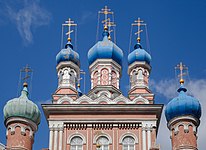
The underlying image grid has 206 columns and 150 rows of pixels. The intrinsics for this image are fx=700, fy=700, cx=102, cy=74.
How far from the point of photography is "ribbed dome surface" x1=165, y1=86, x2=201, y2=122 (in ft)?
96.7

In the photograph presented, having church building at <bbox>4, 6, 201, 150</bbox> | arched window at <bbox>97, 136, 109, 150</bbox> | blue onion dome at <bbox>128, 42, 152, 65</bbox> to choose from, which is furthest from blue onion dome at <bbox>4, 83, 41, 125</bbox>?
blue onion dome at <bbox>128, 42, 152, 65</bbox>

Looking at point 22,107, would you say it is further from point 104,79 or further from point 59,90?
point 104,79

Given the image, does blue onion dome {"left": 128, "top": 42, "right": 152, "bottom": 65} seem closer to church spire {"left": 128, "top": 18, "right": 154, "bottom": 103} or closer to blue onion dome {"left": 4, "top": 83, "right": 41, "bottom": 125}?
church spire {"left": 128, "top": 18, "right": 154, "bottom": 103}

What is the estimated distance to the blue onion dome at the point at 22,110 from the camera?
1154 inches

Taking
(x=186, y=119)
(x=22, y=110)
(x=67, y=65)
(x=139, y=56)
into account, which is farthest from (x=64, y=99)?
(x=186, y=119)

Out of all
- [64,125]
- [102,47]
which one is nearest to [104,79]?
[102,47]

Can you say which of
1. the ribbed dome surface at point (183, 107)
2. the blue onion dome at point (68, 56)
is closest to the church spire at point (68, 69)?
the blue onion dome at point (68, 56)

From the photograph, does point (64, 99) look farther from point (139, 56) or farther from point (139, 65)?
point (139, 56)

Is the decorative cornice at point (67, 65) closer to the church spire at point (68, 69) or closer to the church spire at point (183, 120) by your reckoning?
the church spire at point (68, 69)

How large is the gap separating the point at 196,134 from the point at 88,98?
4825 mm

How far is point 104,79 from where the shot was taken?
31953 mm

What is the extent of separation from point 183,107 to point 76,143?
4.77 m

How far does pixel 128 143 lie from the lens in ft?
94.9

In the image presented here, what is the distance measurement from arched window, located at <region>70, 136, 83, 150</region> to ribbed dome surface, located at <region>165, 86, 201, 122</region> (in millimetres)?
3970
